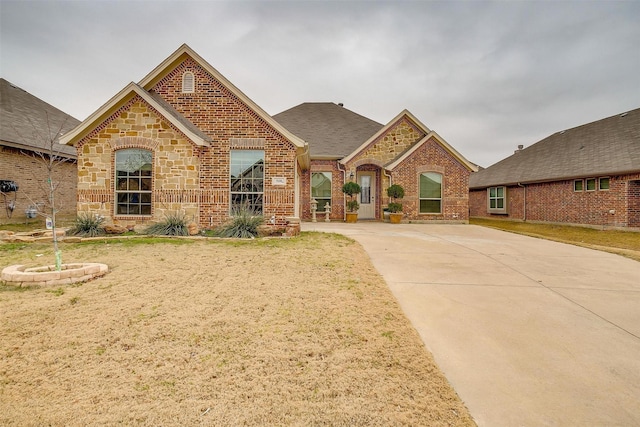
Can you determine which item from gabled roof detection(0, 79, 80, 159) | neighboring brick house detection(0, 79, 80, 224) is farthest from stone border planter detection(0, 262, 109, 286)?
gabled roof detection(0, 79, 80, 159)

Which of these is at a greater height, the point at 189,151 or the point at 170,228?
the point at 189,151

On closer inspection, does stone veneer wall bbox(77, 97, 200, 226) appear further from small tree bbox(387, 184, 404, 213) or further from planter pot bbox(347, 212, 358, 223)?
small tree bbox(387, 184, 404, 213)

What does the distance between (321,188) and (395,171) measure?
4332 mm

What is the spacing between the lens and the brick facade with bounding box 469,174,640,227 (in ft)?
43.9

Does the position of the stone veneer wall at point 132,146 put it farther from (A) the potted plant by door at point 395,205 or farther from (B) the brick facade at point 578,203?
(B) the brick facade at point 578,203

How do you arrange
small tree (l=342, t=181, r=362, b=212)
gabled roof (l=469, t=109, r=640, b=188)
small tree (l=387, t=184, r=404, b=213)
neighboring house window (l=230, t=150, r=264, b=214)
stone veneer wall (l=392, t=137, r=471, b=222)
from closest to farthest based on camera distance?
neighboring house window (l=230, t=150, r=264, b=214), gabled roof (l=469, t=109, r=640, b=188), small tree (l=387, t=184, r=404, b=213), small tree (l=342, t=181, r=362, b=212), stone veneer wall (l=392, t=137, r=471, b=222)

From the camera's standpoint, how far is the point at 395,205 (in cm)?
→ 1506

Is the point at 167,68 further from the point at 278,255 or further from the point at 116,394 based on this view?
the point at 116,394

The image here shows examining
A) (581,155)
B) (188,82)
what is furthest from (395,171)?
(581,155)

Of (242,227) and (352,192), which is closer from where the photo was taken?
(242,227)

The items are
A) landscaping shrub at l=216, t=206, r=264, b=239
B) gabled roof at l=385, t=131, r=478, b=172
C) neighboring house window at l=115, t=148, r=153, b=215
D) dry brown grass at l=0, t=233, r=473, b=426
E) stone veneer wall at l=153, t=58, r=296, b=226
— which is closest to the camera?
dry brown grass at l=0, t=233, r=473, b=426

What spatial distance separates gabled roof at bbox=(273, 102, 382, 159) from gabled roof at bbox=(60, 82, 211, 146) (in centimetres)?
775

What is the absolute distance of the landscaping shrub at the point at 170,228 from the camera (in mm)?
9305

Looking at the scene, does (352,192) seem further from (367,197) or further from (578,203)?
(578,203)
